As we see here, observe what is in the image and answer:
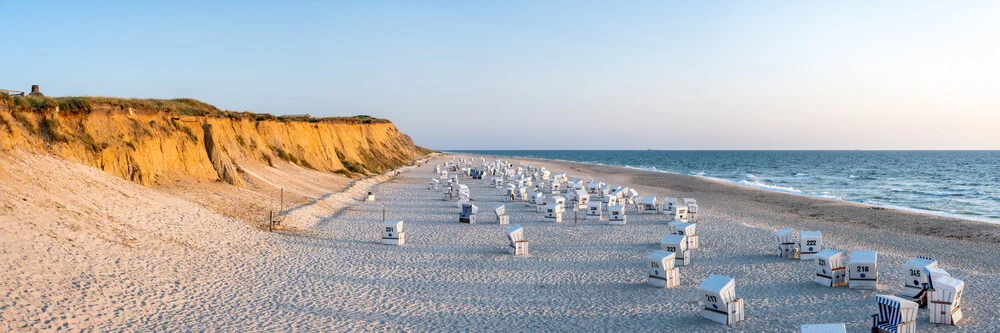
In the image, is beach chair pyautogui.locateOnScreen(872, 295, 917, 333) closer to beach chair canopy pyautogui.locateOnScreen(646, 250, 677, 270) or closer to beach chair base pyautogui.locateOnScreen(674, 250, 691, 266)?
beach chair canopy pyautogui.locateOnScreen(646, 250, 677, 270)

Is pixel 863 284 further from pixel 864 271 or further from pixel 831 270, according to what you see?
pixel 831 270

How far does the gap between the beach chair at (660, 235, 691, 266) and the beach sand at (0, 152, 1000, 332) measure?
0.29 meters

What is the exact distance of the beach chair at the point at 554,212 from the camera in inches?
904

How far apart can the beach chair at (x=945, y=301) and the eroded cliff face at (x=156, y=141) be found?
2116 cm

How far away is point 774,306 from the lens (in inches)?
449

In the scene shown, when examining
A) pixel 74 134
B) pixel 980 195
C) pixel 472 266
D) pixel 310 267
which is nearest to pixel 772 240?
pixel 472 266

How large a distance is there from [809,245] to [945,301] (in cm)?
531

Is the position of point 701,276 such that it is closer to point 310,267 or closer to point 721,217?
point 310,267

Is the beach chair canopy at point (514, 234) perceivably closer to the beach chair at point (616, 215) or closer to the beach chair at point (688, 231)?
the beach chair at point (688, 231)

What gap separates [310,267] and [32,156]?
8412mm

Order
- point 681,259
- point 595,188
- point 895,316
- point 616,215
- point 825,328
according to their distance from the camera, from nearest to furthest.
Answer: point 825,328 < point 895,316 < point 681,259 < point 616,215 < point 595,188

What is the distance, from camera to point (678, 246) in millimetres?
14789

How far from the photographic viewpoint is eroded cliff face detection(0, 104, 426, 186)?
18172 mm

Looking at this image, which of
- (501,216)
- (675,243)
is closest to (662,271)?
(675,243)
